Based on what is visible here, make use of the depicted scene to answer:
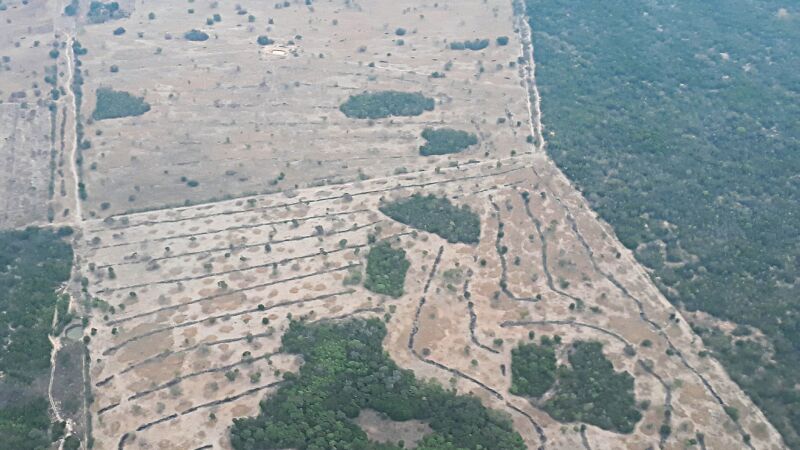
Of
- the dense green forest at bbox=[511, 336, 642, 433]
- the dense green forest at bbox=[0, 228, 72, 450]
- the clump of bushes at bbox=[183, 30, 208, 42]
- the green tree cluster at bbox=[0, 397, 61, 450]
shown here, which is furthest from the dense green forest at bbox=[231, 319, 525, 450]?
the clump of bushes at bbox=[183, 30, 208, 42]

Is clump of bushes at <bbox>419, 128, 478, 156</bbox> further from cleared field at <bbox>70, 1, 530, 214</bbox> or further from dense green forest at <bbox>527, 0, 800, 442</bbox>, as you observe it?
dense green forest at <bbox>527, 0, 800, 442</bbox>

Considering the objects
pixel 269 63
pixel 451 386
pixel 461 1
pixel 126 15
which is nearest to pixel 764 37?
pixel 461 1

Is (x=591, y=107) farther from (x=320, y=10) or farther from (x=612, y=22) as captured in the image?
(x=320, y=10)

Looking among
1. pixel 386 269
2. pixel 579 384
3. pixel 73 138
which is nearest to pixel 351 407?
pixel 386 269

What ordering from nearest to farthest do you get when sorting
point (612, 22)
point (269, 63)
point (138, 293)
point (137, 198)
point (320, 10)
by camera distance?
point (138, 293), point (137, 198), point (269, 63), point (612, 22), point (320, 10)

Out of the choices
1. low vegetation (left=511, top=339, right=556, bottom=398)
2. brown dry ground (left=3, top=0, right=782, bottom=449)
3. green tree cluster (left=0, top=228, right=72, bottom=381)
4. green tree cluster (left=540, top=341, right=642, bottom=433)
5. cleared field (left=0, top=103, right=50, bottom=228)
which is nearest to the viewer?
green tree cluster (left=540, top=341, right=642, bottom=433)

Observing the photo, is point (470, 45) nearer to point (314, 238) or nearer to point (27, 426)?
point (314, 238)
